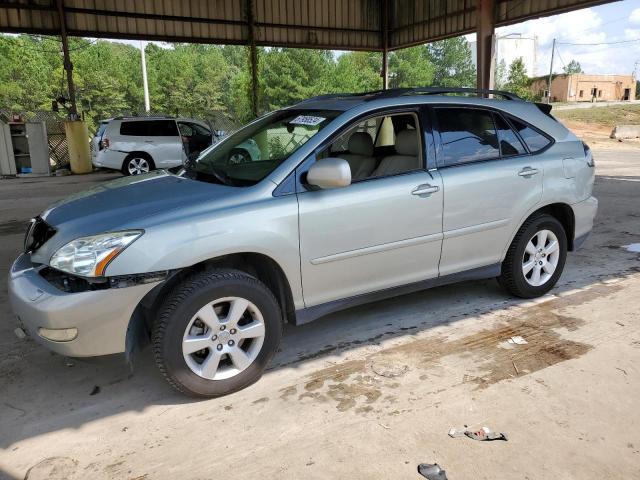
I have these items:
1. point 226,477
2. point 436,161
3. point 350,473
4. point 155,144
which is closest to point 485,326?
point 436,161

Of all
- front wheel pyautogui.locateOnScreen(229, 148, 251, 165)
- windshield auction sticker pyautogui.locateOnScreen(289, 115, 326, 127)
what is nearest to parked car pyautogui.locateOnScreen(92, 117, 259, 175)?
front wheel pyautogui.locateOnScreen(229, 148, 251, 165)

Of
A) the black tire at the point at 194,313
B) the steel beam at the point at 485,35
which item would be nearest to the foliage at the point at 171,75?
the steel beam at the point at 485,35

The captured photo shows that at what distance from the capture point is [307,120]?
3.74 m

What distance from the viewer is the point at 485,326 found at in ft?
13.0

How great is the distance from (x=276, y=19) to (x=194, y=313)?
53.3ft

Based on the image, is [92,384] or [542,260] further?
[542,260]

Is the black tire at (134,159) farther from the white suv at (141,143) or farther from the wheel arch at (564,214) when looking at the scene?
the wheel arch at (564,214)

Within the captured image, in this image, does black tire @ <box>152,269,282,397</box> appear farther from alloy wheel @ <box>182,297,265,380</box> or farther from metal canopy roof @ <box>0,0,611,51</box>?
metal canopy roof @ <box>0,0,611,51</box>

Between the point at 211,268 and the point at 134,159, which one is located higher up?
the point at 211,268

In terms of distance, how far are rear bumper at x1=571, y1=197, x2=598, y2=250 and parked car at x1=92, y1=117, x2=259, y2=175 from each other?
37.1 ft

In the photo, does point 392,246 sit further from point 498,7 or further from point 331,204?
point 498,7

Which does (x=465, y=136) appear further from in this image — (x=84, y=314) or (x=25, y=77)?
Result: (x=25, y=77)

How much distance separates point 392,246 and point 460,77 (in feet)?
308

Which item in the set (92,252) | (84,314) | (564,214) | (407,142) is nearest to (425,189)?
(407,142)
